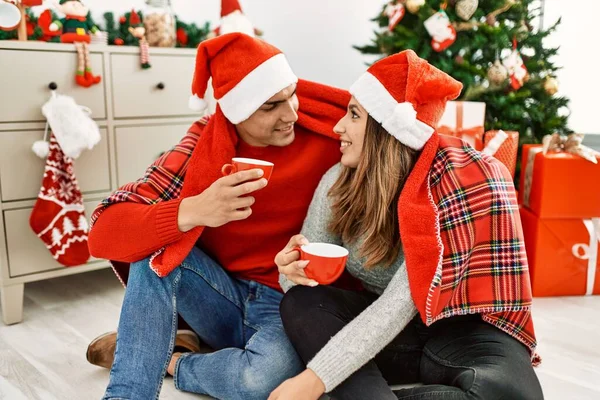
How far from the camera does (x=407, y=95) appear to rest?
48.0 inches

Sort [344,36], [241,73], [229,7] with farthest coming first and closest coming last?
1. [344,36]
2. [229,7]
3. [241,73]

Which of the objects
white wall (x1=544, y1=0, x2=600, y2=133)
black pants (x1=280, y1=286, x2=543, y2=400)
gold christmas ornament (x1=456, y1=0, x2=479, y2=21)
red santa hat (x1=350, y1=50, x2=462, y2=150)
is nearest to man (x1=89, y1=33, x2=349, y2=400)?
black pants (x1=280, y1=286, x2=543, y2=400)

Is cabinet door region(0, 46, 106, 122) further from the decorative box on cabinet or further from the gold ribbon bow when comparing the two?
the gold ribbon bow

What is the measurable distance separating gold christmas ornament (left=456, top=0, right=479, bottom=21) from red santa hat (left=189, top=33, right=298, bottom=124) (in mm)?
1320

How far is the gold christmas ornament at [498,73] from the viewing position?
2.46 metres

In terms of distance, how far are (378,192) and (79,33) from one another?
4.42ft

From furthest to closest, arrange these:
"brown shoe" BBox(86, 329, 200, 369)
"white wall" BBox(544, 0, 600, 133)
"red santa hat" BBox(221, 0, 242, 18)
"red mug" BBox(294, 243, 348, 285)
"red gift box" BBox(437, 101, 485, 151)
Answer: "white wall" BBox(544, 0, 600, 133) < "red santa hat" BBox(221, 0, 242, 18) < "red gift box" BBox(437, 101, 485, 151) < "brown shoe" BBox(86, 329, 200, 369) < "red mug" BBox(294, 243, 348, 285)

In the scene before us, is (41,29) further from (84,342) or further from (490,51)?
(490,51)

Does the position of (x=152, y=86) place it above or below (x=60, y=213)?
above

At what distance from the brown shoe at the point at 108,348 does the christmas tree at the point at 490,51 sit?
1593mm

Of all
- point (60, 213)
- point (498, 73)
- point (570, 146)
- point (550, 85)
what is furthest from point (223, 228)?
point (550, 85)

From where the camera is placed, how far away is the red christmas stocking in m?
1.95

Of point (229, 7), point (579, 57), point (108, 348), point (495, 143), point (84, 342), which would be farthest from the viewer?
point (579, 57)

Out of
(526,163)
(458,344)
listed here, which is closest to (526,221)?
(526,163)
